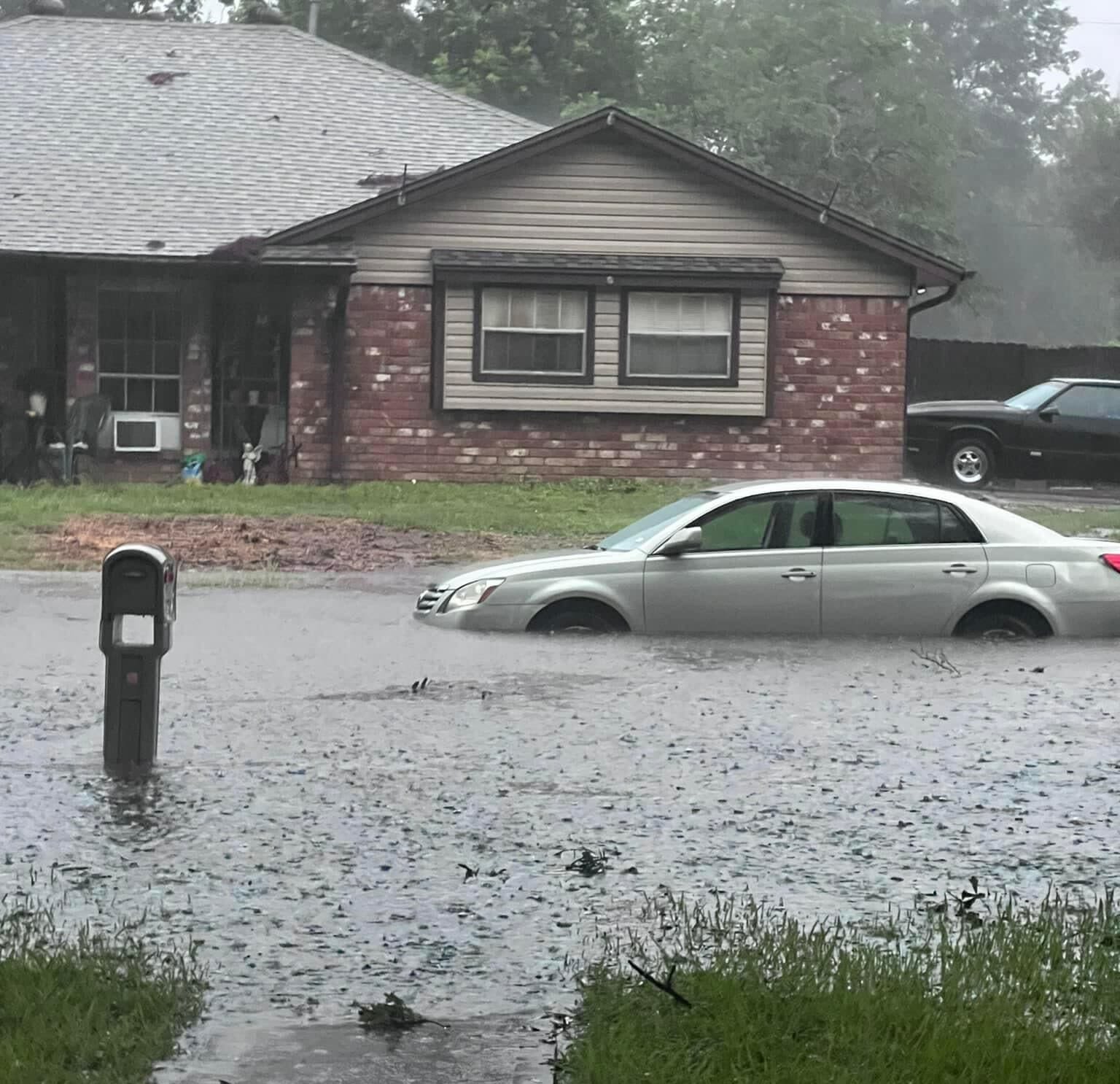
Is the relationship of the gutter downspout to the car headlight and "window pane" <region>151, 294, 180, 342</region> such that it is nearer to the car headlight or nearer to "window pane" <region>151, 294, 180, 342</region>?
"window pane" <region>151, 294, 180, 342</region>

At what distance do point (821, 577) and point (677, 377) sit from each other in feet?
42.1

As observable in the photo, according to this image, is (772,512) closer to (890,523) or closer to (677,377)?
(890,523)

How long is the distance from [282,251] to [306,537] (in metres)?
6.39

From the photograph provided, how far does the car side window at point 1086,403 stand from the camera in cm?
2692

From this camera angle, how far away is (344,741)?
9523 millimetres

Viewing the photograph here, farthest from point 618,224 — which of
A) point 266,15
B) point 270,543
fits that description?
point 266,15

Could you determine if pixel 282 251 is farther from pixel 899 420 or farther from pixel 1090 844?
pixel 1090 844

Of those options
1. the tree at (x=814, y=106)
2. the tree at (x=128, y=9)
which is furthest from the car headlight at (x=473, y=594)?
the tree at (x=128, y=9)

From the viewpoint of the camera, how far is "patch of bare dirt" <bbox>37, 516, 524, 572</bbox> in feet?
57.9

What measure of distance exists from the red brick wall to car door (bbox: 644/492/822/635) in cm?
1256

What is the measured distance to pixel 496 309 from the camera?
25109mm

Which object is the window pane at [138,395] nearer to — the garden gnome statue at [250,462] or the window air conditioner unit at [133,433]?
the window air conditioner unit at [133,433]

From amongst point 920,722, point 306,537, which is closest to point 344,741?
point 920,722

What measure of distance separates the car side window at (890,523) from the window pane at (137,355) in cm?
1508
